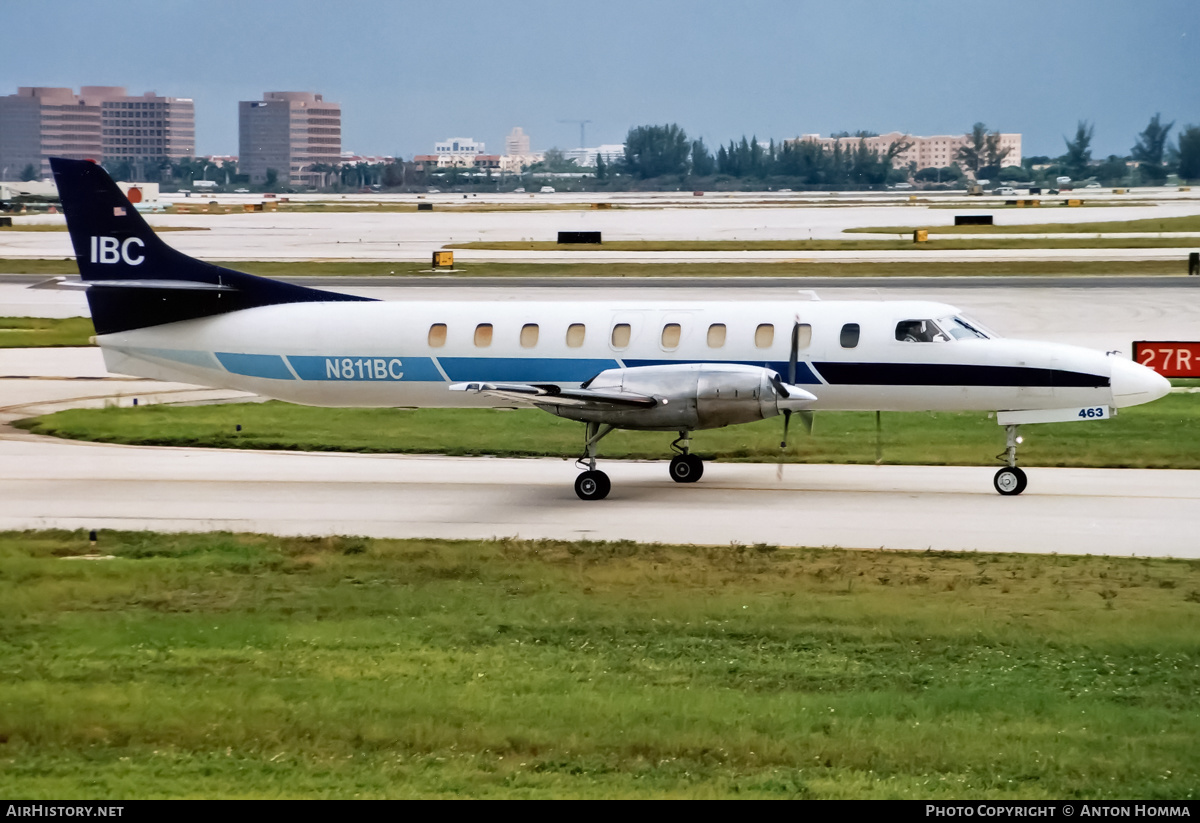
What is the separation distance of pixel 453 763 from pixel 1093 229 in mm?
110788

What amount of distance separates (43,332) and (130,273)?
2808cm

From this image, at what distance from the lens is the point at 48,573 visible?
18.6 meters

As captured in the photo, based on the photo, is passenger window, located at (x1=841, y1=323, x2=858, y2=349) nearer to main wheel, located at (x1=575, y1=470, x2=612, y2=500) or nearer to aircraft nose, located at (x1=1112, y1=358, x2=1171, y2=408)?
aircraft nose, located at (x1=1112, y1=358, x2=1171, y2=408)

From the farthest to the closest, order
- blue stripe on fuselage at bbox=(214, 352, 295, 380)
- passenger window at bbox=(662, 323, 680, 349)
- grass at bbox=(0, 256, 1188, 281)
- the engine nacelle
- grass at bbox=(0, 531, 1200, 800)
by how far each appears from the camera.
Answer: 1. grass at bbox=(0, 256, 1188, 281)
2. blue stripe on fuselage at bbox=(214, 352, 295, 380)
3. passenger window at bbox=(662, 323, 680, 349)
4. the engine nacelle
5. grass at bbox=(0, 531, 1200, 800)

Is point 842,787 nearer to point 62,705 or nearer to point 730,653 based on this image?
point 730,653

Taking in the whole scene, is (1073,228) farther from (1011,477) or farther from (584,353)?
(584,353)

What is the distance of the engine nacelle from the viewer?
2342 centimetres

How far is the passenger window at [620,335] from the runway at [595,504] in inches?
103

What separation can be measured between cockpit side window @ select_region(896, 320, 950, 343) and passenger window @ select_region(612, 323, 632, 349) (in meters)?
4.68

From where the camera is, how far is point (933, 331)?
81.4 feet

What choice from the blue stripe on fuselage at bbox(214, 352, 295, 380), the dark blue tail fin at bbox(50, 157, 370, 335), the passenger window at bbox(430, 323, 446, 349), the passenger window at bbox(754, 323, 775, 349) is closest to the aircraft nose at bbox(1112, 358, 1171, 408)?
the passenger window at bbox(754, 323, 775, 349)

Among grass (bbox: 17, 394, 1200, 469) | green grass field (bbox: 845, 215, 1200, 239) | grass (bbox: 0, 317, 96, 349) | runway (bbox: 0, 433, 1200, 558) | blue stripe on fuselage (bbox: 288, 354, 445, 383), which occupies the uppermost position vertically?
green grass field (bbox: 845, 215, 1200, 239)

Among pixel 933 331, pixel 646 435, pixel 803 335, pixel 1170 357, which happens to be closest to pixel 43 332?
pixel 646 435
